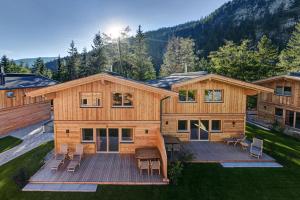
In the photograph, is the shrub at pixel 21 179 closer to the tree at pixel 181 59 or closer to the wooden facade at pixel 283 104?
the wooden facade at pixel 283 104

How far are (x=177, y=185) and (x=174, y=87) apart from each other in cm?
761

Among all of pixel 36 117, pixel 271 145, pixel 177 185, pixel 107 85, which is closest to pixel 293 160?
pixel 271 145

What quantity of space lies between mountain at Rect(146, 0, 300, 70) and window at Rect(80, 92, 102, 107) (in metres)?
45.1

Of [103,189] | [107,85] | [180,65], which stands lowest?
[103,189]

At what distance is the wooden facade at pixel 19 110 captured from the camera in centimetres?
1809

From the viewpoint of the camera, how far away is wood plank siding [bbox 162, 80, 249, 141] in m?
15.3

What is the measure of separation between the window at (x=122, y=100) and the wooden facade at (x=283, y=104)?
14.8m

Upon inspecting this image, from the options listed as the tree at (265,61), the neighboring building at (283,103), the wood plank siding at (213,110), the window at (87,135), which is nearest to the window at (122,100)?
the window at (87,135)

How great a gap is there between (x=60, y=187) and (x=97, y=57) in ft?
123

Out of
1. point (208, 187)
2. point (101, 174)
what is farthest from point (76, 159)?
point (208, 187)

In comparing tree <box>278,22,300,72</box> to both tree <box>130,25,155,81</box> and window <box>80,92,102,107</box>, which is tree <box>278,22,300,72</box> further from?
window <box>80,92,102,107</box>

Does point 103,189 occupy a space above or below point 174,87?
below

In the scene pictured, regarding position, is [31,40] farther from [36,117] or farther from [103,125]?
[103,125]

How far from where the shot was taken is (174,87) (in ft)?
50.4
